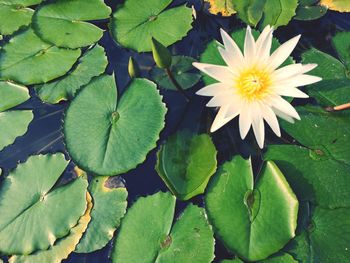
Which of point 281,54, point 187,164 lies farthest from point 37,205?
point 281,54

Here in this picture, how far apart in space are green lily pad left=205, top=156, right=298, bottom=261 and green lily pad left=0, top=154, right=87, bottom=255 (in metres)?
0.80

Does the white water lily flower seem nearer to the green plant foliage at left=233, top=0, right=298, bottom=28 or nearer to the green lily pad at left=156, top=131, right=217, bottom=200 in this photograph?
the green lily pad at left=156, top=131, right=217, bottom=200

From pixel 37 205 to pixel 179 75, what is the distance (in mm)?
1223

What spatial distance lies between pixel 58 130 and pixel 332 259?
6.17 ft

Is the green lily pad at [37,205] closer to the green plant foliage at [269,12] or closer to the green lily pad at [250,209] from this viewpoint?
the green lily pad at [250,209]

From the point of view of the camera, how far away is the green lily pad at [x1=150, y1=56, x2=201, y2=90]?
2453mm

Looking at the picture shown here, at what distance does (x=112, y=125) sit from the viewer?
227 centimetres

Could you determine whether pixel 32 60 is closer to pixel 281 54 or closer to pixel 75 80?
pixel 75 80

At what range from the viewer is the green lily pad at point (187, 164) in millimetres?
2096

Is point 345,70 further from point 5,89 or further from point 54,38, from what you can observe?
point 5,89

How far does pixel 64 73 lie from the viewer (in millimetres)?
2467

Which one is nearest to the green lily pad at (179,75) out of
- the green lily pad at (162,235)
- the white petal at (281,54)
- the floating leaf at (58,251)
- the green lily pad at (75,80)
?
the green lily pad at (75,80)

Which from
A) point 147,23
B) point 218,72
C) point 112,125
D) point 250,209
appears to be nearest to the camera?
point 218,72

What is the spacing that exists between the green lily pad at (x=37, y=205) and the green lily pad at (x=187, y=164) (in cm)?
51
